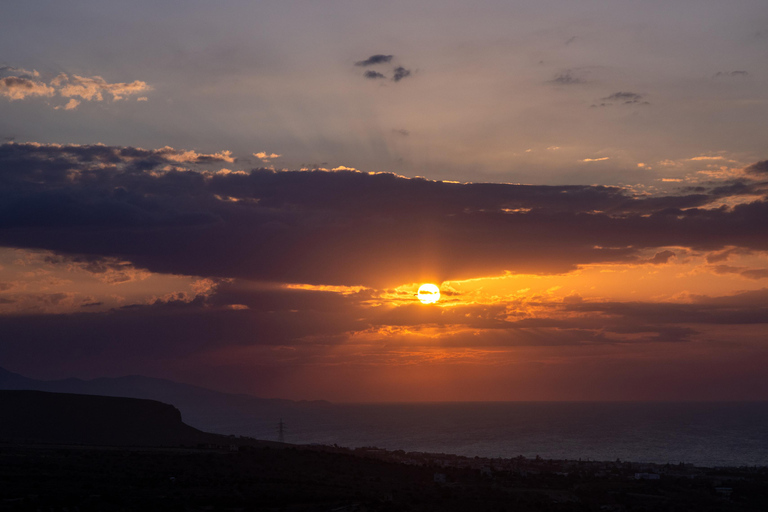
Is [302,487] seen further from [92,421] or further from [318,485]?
[92,421]

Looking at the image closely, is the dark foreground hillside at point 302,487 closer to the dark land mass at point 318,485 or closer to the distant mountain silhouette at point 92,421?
the dark land mass at point 318,485

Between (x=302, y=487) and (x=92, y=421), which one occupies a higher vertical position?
(x=92, y=421)

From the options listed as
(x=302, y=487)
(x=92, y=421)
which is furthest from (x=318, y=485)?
(x=92, y=421)

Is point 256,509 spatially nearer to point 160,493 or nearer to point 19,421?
point 160,493

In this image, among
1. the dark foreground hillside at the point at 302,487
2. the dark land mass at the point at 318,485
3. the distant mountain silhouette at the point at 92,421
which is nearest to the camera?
the dark foreground hillside at the point at 302,487

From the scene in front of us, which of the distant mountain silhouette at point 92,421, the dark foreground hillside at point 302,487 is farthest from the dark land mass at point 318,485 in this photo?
the distant mountain silhouette at point 92,421

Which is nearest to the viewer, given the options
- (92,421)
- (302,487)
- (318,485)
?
(302,487)

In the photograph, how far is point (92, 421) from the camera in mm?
101812

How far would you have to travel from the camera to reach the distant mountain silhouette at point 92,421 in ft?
310

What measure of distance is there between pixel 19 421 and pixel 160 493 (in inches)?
2849

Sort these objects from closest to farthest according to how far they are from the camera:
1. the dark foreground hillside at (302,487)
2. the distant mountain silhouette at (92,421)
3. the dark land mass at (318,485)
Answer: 1. the dark foreground hillside at (302,487)
2. the dark land mass at (318,485)
3. the distant mountain silhouette at (92,421)

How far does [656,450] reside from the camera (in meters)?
149

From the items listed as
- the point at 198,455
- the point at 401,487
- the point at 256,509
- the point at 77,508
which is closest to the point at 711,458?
the point at 401,487

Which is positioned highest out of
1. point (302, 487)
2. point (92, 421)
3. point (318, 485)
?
point (92, 421)
